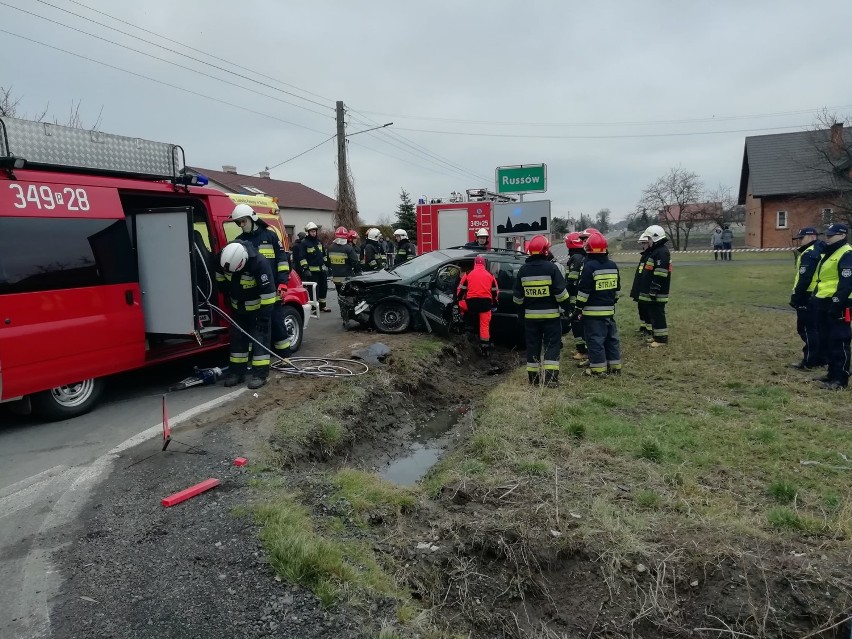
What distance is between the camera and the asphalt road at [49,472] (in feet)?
9.51

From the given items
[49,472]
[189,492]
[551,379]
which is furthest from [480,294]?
[49,472]

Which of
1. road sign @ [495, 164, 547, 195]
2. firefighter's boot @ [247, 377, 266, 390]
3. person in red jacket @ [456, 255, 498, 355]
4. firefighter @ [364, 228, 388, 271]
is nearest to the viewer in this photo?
firefighter's boot @ [247, 377, 266, 390]

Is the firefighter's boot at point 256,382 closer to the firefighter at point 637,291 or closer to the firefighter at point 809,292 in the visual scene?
the firefighter at point 637,291

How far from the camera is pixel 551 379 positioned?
740 centimetres

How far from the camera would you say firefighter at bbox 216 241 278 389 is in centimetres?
659

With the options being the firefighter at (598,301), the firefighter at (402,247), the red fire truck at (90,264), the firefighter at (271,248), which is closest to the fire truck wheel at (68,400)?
the red fire truck at (90,264)

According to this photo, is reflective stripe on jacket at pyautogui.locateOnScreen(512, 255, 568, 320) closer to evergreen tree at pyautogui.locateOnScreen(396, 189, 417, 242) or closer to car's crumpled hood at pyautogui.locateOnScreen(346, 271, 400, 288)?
car's crumpled hood at pyautogui.locateOnScreen(346, 271, 400, 288)

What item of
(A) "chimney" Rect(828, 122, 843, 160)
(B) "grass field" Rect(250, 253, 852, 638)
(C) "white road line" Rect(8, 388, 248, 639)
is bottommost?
(B) "grass field" Rect(250, 253, 852, 638)

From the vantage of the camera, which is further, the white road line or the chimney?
the chimney

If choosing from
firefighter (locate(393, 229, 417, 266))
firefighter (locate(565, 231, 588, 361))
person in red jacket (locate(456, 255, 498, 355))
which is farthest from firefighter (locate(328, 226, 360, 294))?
firefighter (locate(565, 231, 588, 361))

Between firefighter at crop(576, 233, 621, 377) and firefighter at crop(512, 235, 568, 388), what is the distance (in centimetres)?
55

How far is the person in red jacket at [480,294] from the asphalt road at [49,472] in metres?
3.89

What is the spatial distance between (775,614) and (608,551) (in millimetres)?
868

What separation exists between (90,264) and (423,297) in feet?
15.8
